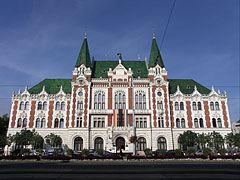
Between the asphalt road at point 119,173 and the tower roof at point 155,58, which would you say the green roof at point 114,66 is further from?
the asphalt road at point 119,173

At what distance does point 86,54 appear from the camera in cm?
5400

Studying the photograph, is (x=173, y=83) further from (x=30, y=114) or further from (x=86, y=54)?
(x=30, y=114)

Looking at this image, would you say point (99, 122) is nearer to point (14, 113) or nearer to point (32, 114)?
point (32, 114)

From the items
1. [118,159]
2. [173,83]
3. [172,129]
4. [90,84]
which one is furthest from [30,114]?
[173,83]

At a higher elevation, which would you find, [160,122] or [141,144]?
[160,122]

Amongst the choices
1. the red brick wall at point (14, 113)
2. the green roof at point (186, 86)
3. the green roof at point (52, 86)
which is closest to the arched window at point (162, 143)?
Result: the green roof at point (186, 86)

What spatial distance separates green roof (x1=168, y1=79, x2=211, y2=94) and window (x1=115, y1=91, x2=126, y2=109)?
43.2ft

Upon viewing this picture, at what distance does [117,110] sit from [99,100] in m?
5.25

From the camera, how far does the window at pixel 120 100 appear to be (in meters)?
48.5

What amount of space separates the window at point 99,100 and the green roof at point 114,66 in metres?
5.81

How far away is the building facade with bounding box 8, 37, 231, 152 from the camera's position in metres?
46.0

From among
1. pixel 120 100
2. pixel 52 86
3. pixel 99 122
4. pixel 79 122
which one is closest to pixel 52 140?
pixel 79 122

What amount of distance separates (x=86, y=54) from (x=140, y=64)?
51.2ft

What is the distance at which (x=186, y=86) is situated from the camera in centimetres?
5466
